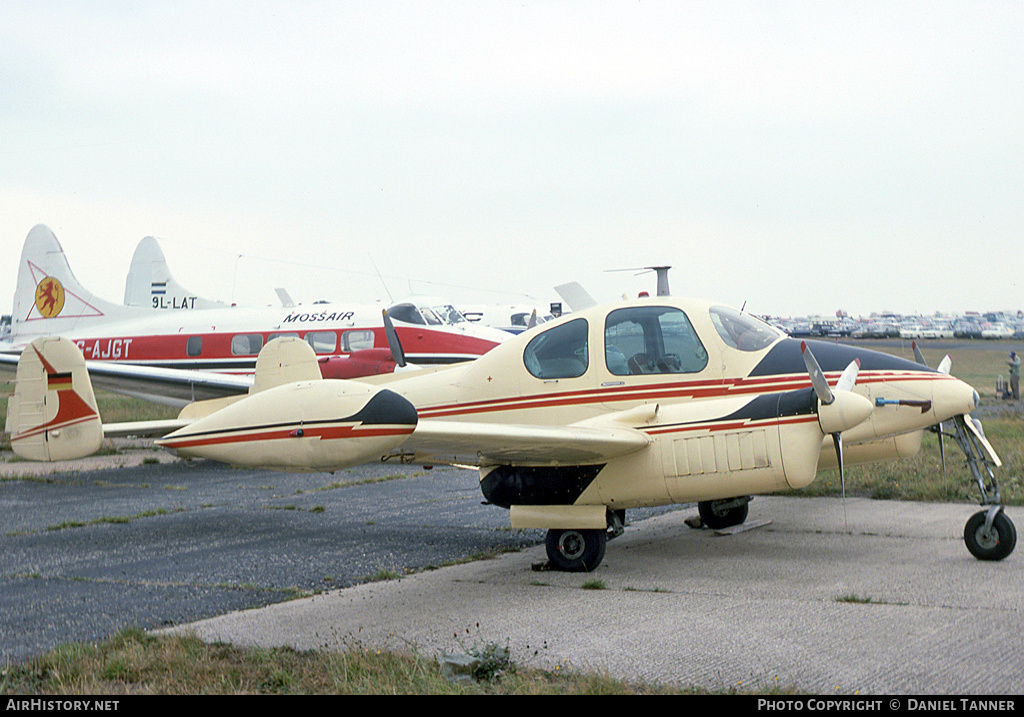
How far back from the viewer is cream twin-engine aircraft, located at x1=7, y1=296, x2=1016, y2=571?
657 cm

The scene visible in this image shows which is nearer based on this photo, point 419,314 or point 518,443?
point 518,443

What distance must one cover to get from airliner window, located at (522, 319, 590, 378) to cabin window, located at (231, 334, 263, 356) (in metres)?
11.9

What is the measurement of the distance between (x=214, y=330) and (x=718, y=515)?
13.6 meters

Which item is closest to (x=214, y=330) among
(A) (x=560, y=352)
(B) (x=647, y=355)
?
(A) (x=560, y=352)

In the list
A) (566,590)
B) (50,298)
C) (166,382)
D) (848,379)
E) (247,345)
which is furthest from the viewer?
(50,298)

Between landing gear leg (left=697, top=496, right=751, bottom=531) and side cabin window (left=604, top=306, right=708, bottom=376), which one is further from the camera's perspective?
landing gear leg (left=697, top=496, right=751, bottom=531)

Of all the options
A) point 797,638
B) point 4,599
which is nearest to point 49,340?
point 4,599

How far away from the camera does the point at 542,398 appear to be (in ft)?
29.2

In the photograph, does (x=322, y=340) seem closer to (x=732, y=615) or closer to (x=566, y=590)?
(x=566, y=590)

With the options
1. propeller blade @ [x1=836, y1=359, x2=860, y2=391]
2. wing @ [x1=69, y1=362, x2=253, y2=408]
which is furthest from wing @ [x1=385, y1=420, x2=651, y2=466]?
wing @ [x1=69, y1=362, x2=253, y2=408]

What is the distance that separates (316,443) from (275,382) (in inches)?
228

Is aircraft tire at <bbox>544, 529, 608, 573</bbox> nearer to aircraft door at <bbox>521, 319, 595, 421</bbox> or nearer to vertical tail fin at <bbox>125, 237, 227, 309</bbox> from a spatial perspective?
aircraft door at <bbox>521, 319, 595, 421</bbox>

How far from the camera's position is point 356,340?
1886 cm

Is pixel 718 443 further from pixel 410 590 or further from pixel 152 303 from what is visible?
pixel 152 303
